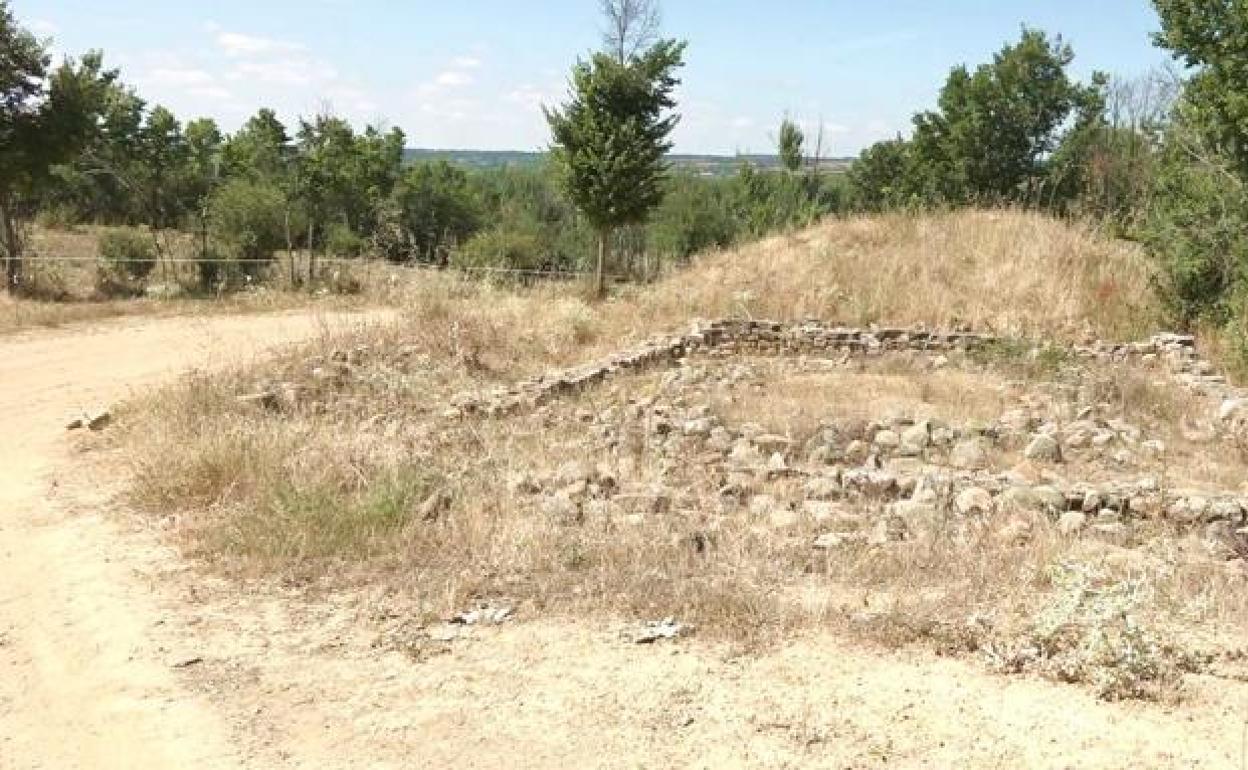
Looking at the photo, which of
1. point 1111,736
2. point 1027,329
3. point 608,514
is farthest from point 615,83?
point 1111,736

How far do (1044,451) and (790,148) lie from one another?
162 ft

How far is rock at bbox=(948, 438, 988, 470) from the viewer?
714 cm

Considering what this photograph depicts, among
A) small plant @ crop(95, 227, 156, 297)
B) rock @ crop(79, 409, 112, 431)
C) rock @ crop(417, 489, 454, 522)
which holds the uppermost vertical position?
small plant @ crop(95, 227, 156, 297)

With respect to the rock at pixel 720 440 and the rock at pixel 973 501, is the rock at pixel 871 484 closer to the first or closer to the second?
the rock at pixel 973 501

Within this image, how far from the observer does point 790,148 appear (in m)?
54.4

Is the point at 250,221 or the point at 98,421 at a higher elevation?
the point at 250,221

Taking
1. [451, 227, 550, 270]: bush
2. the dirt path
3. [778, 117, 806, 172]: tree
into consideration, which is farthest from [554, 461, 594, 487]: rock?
[778, 117, 806, 172]: tree

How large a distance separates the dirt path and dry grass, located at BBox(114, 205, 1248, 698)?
1.64 feet

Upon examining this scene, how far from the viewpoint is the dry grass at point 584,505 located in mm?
4629

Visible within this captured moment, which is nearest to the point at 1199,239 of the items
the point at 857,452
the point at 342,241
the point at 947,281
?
the point at 947,281

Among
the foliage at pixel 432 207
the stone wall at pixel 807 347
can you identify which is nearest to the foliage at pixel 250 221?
the stone wall at pixel 807 347

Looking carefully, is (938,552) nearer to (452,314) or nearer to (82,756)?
(82,756)

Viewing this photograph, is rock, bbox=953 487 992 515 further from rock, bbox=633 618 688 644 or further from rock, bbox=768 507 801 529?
rock, bbox=633 618 688 644

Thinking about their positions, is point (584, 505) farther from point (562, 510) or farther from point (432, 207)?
point (432, 207)
